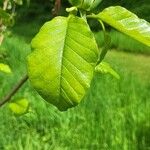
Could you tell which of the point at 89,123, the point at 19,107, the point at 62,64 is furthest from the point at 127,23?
→ the point at 89,123

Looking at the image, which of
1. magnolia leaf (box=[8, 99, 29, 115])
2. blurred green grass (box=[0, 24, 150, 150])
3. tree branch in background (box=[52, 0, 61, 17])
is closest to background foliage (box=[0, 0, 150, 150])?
blurred green grass (box=[0, 24, 150, 150])

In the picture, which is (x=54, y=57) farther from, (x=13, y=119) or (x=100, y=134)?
(x=13, y=119)

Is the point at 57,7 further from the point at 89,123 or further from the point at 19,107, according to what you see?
the point at 89,123

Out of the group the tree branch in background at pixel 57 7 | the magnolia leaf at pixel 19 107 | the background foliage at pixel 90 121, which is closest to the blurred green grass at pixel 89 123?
the background foliage at pixel 90 121

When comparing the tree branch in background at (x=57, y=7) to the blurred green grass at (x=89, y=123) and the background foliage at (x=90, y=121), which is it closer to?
the background foliage at (x=90, y=121)

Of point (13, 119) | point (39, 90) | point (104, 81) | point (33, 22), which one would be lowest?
point (33, 22)

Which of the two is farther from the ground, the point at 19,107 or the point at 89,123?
the point at 19,107

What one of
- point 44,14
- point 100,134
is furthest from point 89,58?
point 44,14
